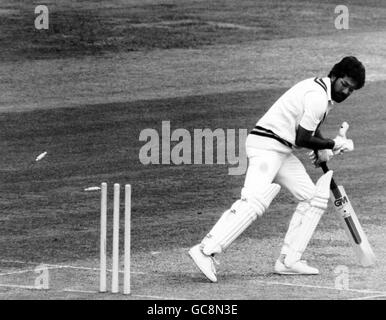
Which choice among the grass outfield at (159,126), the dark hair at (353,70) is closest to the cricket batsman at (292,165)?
the dark hair at (353,70)

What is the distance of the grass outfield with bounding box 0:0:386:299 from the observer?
1330 cm

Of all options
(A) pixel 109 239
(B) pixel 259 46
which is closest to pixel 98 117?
(B) pixel 259 46

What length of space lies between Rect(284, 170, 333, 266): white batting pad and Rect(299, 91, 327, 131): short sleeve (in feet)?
1.83

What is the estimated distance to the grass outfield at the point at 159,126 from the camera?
1330 cm

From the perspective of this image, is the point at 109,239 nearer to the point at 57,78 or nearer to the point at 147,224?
the point at 147,224

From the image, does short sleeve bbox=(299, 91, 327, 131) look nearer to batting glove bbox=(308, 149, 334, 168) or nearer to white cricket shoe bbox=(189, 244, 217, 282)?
batting glove bbox=(308, 149, 334, 168)

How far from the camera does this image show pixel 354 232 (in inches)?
531

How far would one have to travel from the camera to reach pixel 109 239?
604 inches

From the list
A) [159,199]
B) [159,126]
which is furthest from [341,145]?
[159,126]

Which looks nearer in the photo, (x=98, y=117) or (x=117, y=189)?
(x=117, y=189)

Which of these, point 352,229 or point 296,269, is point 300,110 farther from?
point 296,269

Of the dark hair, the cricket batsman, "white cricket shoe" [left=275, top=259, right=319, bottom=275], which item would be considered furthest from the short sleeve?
"white cricket shoe" [left=275, top=259, right=319, bottom=275]

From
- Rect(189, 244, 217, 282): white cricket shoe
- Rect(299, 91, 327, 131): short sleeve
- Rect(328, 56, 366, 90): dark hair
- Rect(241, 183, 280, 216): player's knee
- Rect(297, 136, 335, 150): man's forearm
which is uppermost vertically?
Rect(328, 56, 366, 90): dark hair
